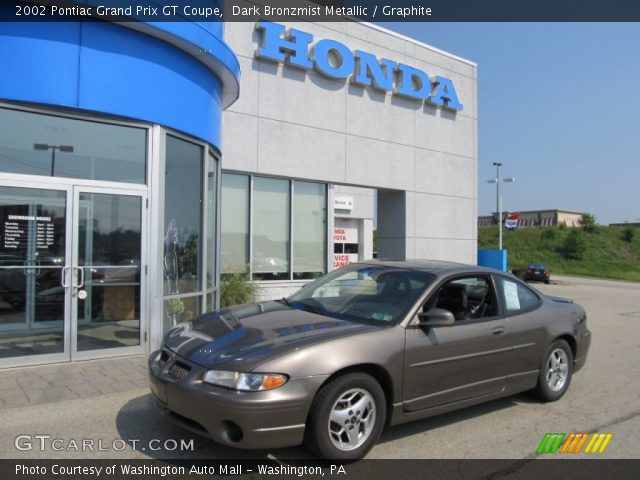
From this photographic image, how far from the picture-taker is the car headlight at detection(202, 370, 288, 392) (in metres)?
3.56

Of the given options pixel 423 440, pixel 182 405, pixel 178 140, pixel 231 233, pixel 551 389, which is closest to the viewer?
pixel 182 405

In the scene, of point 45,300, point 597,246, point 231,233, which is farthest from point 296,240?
point 597,246

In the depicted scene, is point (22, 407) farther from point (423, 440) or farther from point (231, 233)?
point (231, 233)

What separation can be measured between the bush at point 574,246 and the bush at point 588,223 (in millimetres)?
5725

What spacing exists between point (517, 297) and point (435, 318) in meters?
1.59

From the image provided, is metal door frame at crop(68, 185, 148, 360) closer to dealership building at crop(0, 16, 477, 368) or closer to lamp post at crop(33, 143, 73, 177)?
dealership building at crop(0, 16, 477, 368)

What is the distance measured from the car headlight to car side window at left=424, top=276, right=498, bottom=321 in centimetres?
191

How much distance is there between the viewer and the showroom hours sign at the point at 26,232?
639 centimetres

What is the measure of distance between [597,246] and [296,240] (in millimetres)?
51230

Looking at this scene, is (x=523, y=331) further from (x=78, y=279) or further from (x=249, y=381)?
(x=78, y=279)

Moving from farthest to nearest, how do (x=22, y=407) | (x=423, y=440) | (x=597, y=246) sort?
(x=597, y=246), (x=22, y=407), (x=423, y=440)

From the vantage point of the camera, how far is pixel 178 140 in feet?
25.4

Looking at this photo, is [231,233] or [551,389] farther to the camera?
[231,233]
